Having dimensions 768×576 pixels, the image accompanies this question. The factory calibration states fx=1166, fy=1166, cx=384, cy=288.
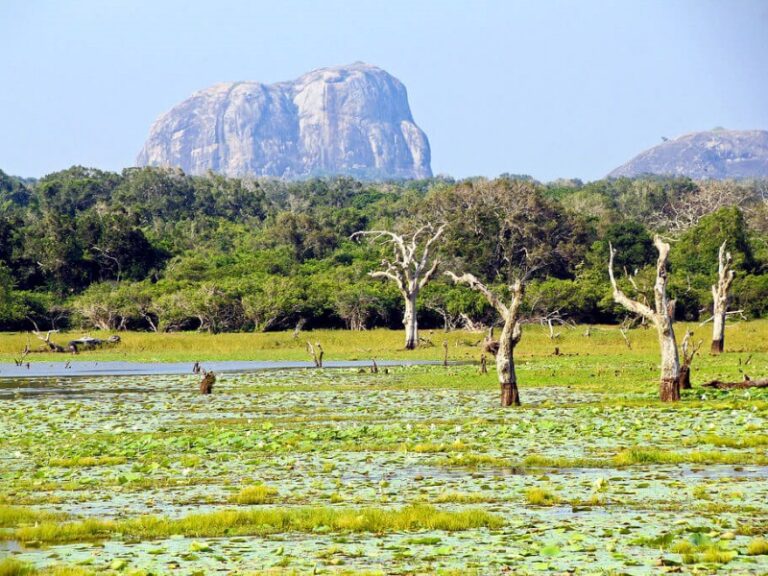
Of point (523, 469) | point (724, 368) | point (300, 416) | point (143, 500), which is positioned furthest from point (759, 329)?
point (143, 500)

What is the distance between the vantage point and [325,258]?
11294 cm

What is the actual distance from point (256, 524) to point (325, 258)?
9682cm

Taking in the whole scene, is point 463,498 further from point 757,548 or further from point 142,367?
point 142,367

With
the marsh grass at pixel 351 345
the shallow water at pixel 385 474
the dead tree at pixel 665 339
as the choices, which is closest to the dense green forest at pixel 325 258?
the marsh grass at pixel 351 345

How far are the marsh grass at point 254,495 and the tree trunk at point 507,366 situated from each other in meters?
14.6

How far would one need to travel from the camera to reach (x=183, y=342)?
3029 inches

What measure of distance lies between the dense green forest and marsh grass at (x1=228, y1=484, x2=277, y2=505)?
47265mm

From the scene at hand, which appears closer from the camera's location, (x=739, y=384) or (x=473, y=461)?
(x=473, y=461)

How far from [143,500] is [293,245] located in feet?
317

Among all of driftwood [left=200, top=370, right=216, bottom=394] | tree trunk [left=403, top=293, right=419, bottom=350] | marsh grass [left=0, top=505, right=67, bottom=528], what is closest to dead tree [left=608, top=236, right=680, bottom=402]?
driftwood [left=200, top=370, right=216, bottom=394]

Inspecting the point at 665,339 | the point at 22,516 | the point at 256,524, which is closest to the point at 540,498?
the point at 256,524

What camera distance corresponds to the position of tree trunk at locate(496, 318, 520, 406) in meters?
32.8

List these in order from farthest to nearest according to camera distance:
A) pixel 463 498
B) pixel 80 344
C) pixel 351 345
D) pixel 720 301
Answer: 1. pixel 80 344
2. pixel 351 345
3. pixel 720 301
4. pixel 463 498

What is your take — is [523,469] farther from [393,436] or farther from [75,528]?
[75,528]
